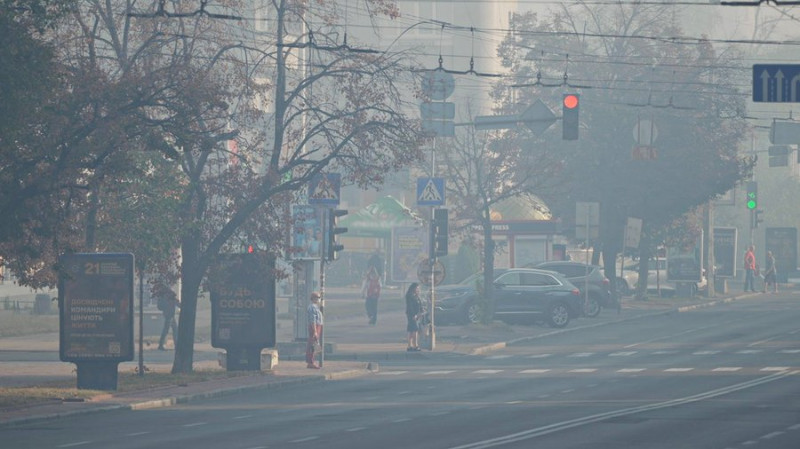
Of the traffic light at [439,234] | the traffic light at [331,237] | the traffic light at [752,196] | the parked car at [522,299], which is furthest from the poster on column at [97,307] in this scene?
the traffic light at [752,196]

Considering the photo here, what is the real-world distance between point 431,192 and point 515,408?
1419 centimetres

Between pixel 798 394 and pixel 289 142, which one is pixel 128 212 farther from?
pixel 798 394

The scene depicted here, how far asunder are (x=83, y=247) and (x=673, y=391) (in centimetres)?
1110

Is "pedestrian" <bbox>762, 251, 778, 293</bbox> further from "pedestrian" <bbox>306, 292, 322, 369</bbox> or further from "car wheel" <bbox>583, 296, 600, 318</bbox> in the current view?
"pedestrian" <bbox>306, 292, 322, 369</bbox>

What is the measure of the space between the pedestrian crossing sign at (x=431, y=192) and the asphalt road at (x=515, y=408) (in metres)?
4.02

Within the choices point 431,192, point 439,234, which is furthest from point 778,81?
point 439,234

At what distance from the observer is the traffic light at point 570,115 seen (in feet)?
Result: 109

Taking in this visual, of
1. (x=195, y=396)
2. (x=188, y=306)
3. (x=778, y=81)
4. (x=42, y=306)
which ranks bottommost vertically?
(x=195, y=396)

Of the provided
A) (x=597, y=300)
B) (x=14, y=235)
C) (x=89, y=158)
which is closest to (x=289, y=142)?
(x=89, y=158)

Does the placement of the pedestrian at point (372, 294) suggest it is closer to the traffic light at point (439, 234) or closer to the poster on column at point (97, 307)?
the traffic light at point (439, 234)

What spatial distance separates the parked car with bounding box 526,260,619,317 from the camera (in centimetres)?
5009

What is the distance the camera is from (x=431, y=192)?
3619cm

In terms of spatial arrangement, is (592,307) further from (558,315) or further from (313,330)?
(313,330)

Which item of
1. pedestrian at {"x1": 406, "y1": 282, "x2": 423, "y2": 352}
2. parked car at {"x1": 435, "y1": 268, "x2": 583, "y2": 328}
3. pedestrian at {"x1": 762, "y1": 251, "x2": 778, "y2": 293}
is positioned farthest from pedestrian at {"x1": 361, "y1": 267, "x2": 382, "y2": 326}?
pedestrian at {"x1": 762, "y1": 251, "x2": 778, "y2": 293}
